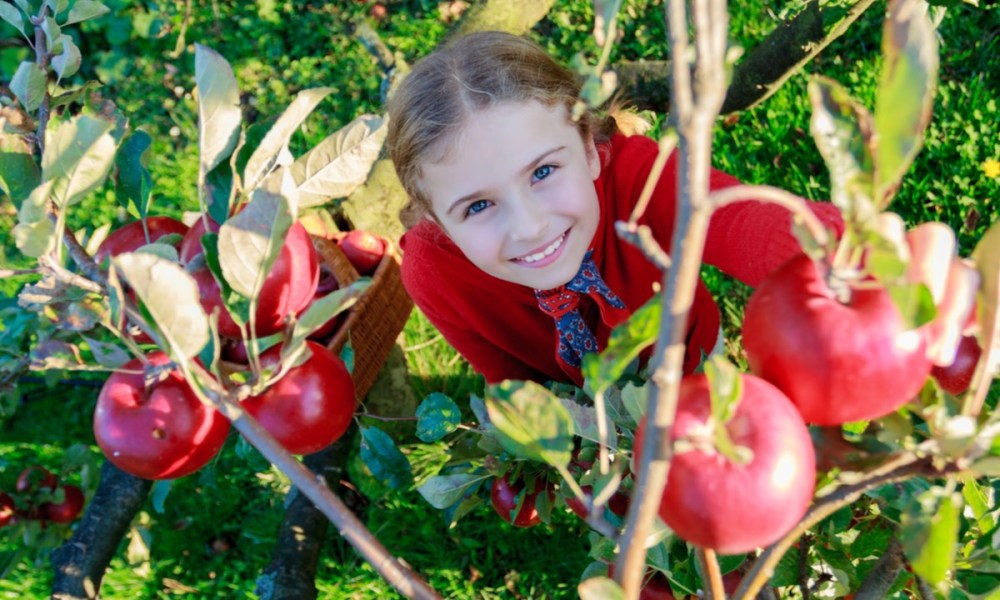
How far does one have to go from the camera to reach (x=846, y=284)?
1.53 feet

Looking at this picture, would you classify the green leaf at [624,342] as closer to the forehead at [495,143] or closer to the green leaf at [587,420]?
the green leaf at [587,420]

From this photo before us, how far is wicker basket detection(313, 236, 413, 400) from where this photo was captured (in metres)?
1.59

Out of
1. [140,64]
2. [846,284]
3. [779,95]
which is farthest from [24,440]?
[846,284]

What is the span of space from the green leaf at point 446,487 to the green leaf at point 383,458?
0.18ft

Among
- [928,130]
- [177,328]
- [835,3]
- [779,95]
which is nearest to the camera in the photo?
[177,328]

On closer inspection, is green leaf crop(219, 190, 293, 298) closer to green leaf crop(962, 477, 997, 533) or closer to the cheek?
the cheek

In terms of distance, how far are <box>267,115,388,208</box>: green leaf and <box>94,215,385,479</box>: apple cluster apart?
7 cm

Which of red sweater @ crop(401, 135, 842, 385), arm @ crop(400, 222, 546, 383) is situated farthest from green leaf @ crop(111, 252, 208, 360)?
arm @ crop(400, 222, 546, 383)

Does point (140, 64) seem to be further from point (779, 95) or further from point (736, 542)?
point (736, 542)

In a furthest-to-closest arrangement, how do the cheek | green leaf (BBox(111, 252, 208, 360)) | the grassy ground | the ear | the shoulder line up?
the grassy ground
the shoulder
the ear
the cheek
green leaf (BBox(111, 252, 208, 360))

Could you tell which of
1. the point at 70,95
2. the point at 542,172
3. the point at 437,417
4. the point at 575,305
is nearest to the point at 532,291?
the point at 575,305

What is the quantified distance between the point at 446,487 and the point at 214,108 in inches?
25.8

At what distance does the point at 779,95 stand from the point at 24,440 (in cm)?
233

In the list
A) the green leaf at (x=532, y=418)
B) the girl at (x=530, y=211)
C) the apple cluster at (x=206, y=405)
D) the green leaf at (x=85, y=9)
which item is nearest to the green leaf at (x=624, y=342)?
the green leaf at (x=532, y=418)
